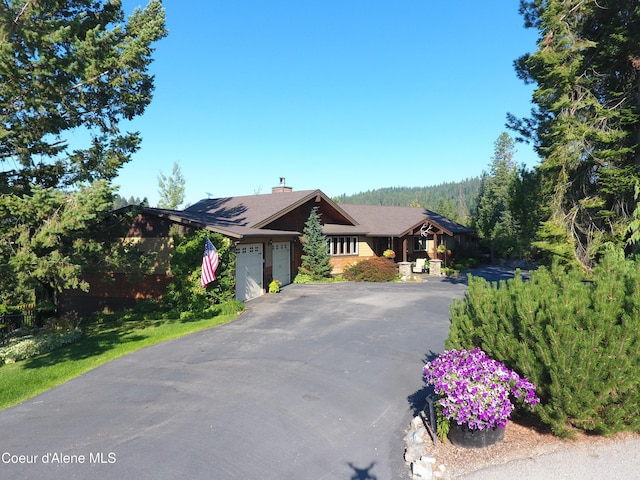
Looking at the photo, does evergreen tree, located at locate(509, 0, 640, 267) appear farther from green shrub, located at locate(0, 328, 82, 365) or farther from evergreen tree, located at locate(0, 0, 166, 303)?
green shrub, located at locate(0, 328, 82, 365)

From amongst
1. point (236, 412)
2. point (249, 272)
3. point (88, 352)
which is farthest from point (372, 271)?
point (236, 412)

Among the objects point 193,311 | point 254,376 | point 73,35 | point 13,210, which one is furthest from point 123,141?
point 254,376

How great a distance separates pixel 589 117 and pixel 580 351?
45.3 feet

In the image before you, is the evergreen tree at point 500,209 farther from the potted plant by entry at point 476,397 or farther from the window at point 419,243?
the potted plant by entry at point 476,397

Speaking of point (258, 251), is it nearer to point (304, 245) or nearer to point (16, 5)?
point (304, 245)

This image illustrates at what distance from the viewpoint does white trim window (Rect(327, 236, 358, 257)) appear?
25625 millimetres

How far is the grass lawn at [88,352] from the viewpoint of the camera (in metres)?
7.91

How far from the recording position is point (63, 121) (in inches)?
437

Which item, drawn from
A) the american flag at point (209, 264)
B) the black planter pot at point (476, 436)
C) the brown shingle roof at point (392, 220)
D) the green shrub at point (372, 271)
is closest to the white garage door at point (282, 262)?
the green shrub at point (372, 271)

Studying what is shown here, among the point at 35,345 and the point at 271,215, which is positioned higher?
the point at 271,215

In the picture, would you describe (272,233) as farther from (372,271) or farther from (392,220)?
(392,220)

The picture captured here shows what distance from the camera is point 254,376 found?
26.6 feet

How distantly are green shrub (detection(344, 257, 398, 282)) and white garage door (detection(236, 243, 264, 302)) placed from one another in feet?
24.6

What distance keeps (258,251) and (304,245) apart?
221 inches
